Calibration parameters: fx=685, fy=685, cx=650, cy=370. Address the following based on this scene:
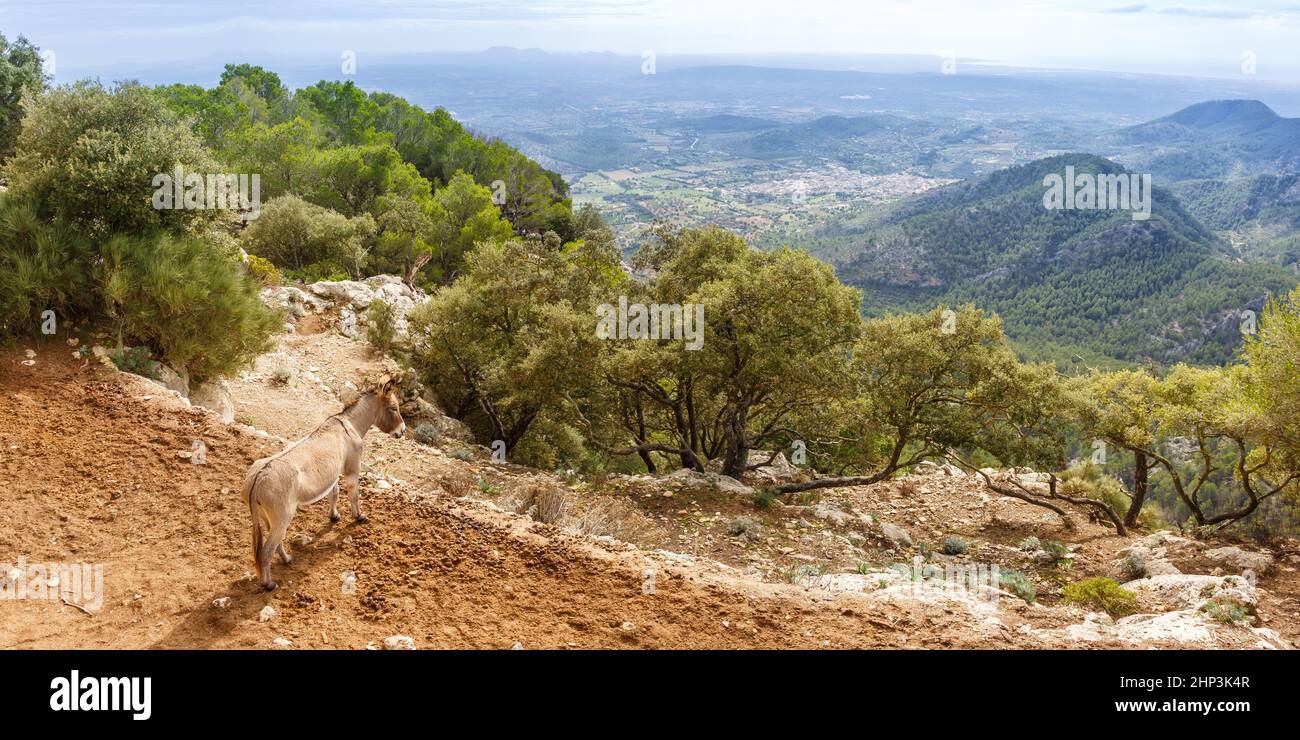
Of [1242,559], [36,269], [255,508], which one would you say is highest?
[36,269]

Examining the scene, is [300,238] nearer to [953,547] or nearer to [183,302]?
[183,302]

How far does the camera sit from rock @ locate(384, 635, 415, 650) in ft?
18.7

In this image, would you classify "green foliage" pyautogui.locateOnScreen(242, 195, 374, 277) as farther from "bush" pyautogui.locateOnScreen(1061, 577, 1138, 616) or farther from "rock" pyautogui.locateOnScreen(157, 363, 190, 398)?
"bush" pyautogui.locateOnScreen(1061, 577, 1138, 616)

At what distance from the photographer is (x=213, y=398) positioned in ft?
42.0

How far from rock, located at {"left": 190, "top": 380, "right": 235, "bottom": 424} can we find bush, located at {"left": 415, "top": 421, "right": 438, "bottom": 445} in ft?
13.4

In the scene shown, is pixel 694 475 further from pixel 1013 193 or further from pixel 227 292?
pixel 1013 193

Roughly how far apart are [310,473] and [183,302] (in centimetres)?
718

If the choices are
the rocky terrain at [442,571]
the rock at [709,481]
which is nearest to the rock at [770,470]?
the rock at [709,481]

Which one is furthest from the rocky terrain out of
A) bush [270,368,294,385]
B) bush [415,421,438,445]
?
bush [270,368,294,385]

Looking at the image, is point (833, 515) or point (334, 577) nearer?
point (334, 577)

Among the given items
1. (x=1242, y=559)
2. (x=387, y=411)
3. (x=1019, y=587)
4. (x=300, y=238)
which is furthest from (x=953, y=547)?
(x=300, y=238)

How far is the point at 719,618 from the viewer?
652 centimetres

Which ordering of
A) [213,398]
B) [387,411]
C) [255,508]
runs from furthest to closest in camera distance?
1. [213,398]
2. [387,411]
3. [255,508]
